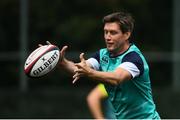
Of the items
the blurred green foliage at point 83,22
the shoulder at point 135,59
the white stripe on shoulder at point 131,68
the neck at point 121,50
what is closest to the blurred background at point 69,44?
the blurred green foliage at point 83,22

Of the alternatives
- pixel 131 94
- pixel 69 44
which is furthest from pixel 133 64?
pixel 69 44

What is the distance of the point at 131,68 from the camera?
7781 millimetres

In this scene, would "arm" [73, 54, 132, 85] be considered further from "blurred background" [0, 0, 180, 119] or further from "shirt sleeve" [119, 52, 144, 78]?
"blurred background" [0, 0, 180, 119]

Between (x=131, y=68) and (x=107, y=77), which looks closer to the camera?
(x=107, y=77)

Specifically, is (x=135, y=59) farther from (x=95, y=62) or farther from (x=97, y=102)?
(x=97, y=102)

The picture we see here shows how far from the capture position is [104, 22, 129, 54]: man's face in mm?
7961

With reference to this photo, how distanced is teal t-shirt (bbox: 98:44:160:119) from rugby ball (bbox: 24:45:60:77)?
51 centimetres

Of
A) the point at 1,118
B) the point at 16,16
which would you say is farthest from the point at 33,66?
the point at 16,16

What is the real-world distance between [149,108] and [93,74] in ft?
3.45

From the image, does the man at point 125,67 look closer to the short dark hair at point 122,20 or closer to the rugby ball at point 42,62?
the short dark hair at point 122,20

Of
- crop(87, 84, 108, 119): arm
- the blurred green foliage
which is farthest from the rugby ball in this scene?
the blurred green foliage

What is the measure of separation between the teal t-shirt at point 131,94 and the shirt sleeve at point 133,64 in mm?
59

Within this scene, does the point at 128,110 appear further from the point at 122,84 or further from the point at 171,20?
the point at 171,20

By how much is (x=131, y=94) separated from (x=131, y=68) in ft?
1.35
